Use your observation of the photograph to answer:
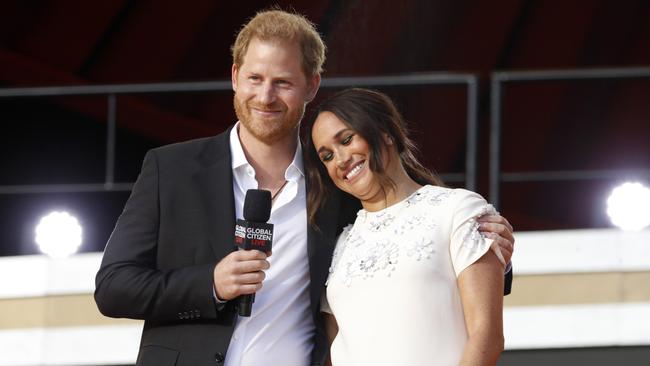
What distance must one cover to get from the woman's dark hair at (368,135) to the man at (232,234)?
1.5 inches

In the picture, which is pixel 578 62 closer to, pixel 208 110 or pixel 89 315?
pixel 208 110

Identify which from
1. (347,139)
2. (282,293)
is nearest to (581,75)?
(347,139)

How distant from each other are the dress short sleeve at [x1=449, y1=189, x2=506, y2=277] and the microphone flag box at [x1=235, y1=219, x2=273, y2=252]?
0.38 meters

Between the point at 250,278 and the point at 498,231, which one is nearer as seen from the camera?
the point at 250,278

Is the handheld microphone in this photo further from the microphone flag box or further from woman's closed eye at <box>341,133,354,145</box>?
woman's closed eye at <box>341,133,354,145</box>

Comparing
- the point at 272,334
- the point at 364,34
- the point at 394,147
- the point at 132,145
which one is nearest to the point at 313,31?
the point at 394,147

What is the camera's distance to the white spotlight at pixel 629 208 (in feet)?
13.8

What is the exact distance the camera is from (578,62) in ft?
25.1

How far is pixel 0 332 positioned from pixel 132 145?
2.87 meters

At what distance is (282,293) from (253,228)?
286 mm

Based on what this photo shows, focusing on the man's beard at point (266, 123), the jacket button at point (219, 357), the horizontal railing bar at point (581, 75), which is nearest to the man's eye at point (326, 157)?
the man's beard at point (266, 123)

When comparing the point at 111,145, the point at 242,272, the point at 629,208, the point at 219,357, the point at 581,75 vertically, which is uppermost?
the point at 581,75

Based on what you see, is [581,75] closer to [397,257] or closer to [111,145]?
[111,145]

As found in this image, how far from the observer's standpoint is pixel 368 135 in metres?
2.48
